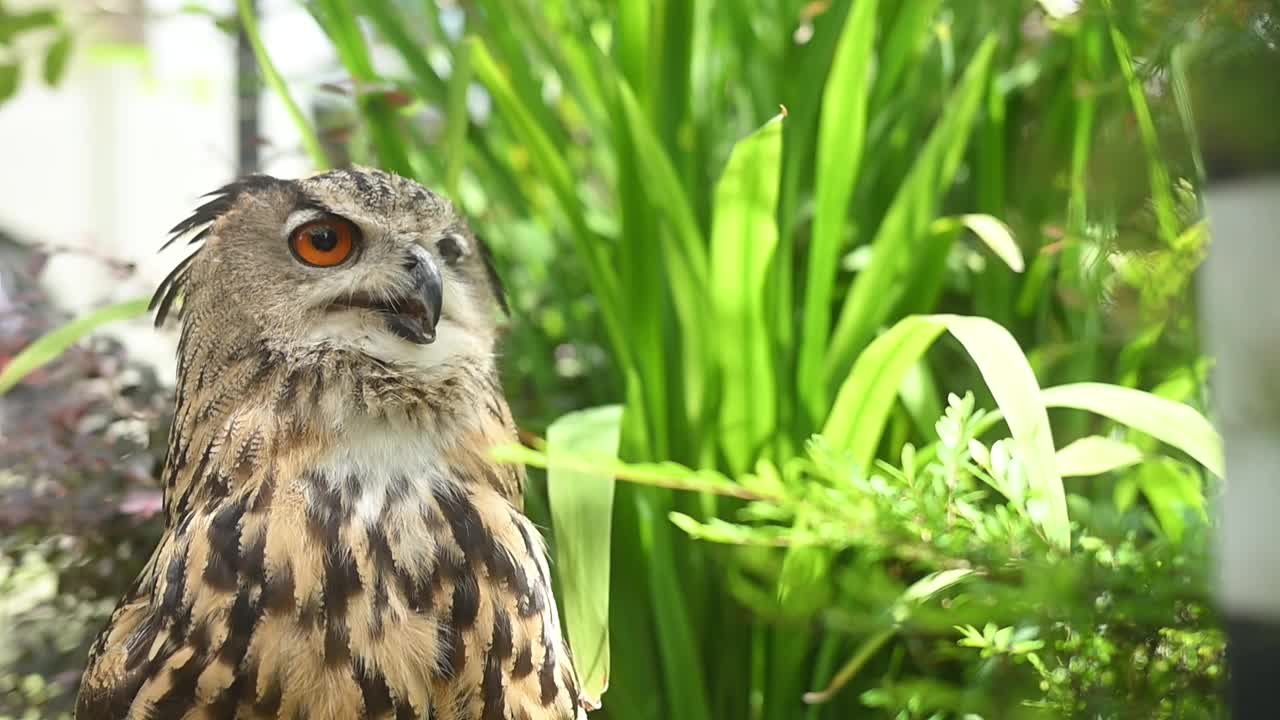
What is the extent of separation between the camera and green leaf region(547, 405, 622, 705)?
2.54 ft

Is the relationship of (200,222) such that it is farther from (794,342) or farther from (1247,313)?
(1247,313)

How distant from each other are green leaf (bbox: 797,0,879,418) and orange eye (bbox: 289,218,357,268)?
0.44 meters

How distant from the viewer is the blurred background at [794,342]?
1.84 feet

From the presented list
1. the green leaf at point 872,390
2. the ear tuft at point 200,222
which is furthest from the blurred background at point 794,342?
the ear tuft at point 200,222

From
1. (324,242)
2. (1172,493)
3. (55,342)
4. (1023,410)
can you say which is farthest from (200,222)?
(1172,493)

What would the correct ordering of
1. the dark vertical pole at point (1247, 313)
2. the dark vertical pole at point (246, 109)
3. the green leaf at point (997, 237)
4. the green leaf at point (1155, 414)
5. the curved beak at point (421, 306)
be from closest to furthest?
the dark vertical pole at point (1247, 313), the green leaf at point (1155, 414), the curved beak at point (421, 306), the green leaf at point (997, 237), the dark vertical pole at point (246, 109)

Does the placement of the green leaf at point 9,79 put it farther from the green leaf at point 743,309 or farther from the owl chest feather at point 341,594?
the green leaf at point 743,309

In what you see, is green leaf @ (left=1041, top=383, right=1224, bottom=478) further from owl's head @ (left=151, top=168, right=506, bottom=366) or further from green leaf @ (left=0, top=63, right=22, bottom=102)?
green leaf @ (left=0, top=63, right=22, bottom=102)

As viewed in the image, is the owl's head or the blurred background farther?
the owl's head

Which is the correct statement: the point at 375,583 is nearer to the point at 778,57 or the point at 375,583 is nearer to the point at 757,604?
the point at 757,604

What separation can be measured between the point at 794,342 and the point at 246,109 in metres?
1.10

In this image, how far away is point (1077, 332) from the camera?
0.93 m

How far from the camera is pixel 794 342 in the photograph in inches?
38.9

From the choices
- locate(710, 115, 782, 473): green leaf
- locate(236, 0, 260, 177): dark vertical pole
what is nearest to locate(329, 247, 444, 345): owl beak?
locate(710, 115, 782, 473): green leaf
